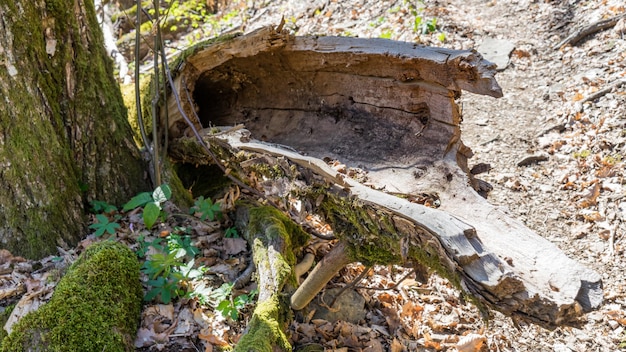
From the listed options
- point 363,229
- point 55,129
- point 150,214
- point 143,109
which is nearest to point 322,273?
point 363,229

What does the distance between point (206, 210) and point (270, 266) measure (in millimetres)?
753

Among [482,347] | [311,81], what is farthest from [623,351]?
[311,81]

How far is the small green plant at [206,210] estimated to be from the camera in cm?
335

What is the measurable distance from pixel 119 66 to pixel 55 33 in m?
3.36

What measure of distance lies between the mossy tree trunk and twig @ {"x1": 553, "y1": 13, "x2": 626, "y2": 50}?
224 inches

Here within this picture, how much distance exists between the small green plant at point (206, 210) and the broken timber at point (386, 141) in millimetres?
342

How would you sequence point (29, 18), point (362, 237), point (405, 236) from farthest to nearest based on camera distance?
point (29, 18)
point (362, 237)
point (405, 236)

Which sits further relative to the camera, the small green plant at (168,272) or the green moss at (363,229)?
the small green plant at (168,272)

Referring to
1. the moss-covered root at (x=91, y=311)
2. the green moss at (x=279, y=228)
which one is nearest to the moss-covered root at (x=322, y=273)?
the green moss at (x=279, y=228)

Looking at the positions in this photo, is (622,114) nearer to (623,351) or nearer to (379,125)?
(623,351)

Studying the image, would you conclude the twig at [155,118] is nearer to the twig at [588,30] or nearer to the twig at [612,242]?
the twig at [612,242]

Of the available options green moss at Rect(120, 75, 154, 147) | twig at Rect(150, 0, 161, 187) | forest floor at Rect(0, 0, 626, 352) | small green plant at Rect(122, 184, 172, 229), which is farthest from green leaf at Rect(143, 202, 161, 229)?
green moss at Rect(120, 75, 154, 147)

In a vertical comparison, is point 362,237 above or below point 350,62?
below

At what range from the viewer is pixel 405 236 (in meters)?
2.25
